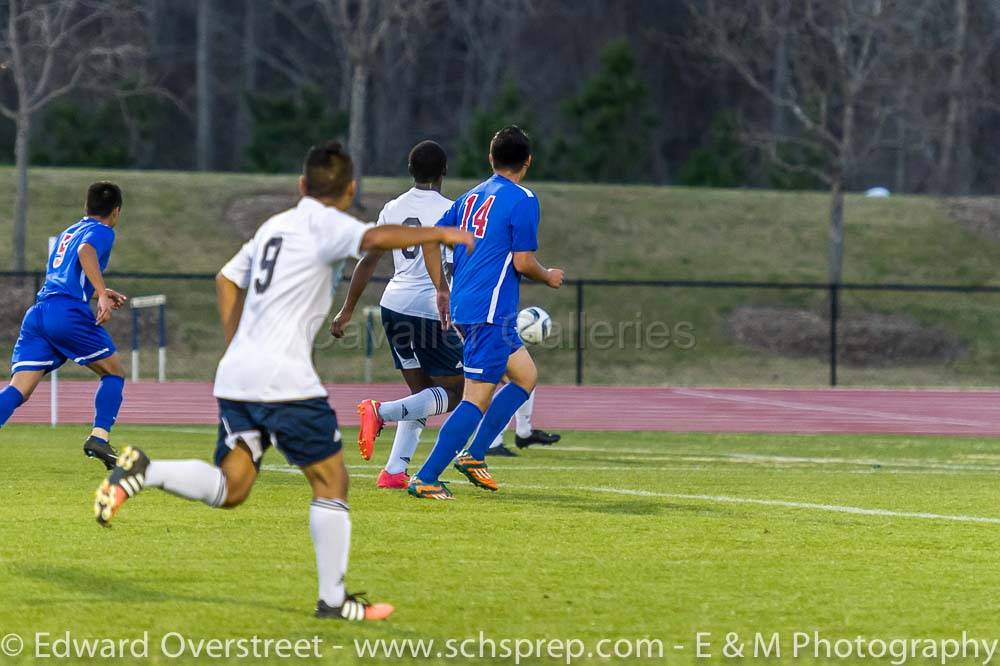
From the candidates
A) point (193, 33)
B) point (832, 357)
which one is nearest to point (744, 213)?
point (832, 357)

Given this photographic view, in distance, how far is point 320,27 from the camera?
2457 inches

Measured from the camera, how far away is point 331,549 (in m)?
6.09

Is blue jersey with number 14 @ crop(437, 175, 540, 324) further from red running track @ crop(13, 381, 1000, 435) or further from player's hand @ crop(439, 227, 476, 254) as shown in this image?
red running track @ crop(13, 381, 1000, 435)

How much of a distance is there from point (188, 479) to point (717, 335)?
26.1 meters

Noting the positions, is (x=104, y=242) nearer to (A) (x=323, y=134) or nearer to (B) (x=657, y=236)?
(B) (x=657, y=236)

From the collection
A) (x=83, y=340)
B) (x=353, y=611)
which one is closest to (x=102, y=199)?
(x=83, y=340)

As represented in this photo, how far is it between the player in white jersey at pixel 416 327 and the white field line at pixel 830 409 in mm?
10541

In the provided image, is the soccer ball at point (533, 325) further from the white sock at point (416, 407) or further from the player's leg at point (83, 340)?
the player's leg at point (83, 340)

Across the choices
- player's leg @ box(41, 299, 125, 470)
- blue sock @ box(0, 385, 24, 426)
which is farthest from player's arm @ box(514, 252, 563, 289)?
blue sock @ box(0, 385, 24, 426)

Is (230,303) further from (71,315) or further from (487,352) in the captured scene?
(71,315)

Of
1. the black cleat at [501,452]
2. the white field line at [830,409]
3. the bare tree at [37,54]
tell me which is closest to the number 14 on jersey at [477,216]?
the black cleat at [501,452]

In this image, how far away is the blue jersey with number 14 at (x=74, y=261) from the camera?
443 inches

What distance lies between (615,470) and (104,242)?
170 inches

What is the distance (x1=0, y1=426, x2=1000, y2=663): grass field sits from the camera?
6148 mm
